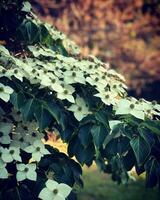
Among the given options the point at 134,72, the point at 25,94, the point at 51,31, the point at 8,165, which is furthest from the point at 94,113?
the point at 134,72

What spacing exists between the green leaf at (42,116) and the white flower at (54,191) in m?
0.24

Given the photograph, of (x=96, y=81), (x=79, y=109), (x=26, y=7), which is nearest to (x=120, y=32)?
(x=26, y=7)

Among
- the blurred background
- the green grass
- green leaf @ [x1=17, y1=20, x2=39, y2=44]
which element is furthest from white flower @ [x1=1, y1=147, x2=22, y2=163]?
the blurred background

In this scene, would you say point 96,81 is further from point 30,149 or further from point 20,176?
point 20,176

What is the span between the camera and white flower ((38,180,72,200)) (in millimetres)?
1637

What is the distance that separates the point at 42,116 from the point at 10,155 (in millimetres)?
211

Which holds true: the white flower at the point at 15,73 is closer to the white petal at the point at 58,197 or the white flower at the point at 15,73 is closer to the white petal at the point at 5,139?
the white petal at the point at 5,139

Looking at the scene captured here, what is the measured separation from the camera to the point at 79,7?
7.91 m

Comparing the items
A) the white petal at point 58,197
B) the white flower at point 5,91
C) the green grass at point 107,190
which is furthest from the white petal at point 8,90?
the green grass at point 107,190

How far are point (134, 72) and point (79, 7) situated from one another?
66.5 inches

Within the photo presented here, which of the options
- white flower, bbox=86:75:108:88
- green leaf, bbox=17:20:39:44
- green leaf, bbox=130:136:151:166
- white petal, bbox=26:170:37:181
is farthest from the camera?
green leaf, bbox=17:20:39:44

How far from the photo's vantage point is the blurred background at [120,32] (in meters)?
7.82

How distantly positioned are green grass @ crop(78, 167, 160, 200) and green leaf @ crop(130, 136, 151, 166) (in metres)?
2.28

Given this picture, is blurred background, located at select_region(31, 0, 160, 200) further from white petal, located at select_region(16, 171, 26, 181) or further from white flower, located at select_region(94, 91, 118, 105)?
white petal, located at select_region(16, 171, 26, 181)
